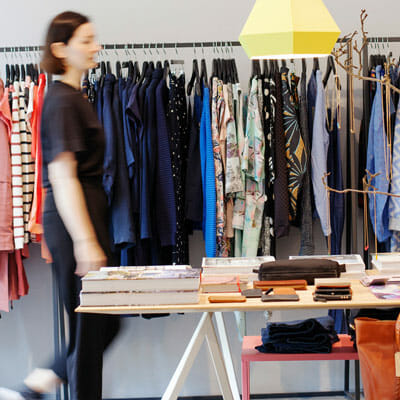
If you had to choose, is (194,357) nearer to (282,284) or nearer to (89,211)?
(282,284)

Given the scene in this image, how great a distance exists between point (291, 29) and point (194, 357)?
1.28 m

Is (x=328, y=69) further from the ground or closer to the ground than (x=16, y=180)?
further from the ground

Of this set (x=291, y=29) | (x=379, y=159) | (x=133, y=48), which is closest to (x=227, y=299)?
(x=291, y=29)

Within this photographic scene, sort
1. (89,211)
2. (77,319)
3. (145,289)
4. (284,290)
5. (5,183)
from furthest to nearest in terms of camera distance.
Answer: (5,183) → (284,290) → (145,289) → (77,319) → (89,211)

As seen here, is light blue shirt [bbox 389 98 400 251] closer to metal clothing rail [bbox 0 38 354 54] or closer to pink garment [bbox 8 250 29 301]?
metal clothing rail [bbox 0 38 354 54]

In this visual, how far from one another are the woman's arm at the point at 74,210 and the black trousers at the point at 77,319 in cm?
9

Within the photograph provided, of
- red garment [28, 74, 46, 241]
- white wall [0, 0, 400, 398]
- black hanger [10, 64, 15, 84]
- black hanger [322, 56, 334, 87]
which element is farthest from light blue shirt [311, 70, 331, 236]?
black hanger [10, 64, 15, 84]

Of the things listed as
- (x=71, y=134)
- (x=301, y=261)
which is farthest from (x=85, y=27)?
(x=301, y=261)

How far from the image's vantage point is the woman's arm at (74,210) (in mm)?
1812

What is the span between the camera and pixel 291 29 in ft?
6.34

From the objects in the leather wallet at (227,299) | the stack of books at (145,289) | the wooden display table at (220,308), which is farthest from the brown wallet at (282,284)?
the stack of books at (145,289)

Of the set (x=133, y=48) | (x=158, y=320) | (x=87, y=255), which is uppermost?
(x=133, y=48)

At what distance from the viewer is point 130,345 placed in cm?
376

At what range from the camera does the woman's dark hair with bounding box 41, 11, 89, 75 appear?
1.98m
